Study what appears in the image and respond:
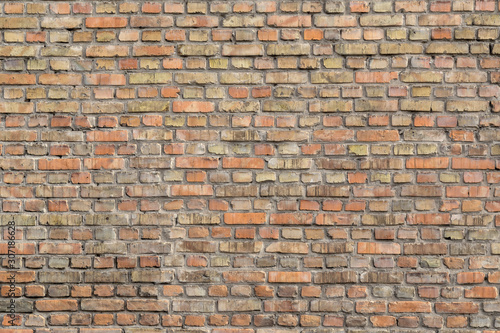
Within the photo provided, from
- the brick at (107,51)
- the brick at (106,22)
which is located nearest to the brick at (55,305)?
the brick at (107,51)

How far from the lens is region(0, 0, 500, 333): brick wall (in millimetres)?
2393

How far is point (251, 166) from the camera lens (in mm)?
2426

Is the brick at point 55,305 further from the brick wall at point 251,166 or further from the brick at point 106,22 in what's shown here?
the brick at point 106,22

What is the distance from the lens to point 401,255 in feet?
7.85

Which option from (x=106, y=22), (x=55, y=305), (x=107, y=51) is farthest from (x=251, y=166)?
(x=55, y=305)

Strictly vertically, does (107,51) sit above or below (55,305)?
Result: above

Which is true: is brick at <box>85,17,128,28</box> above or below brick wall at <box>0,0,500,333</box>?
above

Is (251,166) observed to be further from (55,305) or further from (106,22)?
(55,305)

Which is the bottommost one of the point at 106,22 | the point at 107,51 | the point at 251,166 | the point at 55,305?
the point at 55,305

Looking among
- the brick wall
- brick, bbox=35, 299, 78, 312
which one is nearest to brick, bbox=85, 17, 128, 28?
the brick wall

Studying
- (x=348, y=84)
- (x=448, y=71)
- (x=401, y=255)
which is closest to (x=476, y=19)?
(x=448, y=71)

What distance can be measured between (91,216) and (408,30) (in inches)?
76.5

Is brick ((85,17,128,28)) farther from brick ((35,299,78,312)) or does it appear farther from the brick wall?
brick ((35,299,78,312))

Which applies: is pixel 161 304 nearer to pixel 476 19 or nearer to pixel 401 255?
pixel 401 255
